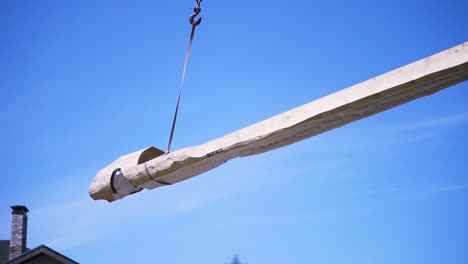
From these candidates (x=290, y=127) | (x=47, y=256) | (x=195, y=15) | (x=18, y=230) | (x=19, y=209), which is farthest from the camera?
(x=19, y=209)

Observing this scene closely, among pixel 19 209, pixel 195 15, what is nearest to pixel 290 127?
pixel 195 15

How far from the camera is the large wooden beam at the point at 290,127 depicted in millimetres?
3135

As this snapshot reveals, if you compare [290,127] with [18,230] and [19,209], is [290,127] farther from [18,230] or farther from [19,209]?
[19,209]

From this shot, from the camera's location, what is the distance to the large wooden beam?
313 centimetres

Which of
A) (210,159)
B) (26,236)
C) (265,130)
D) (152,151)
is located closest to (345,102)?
(265,130)

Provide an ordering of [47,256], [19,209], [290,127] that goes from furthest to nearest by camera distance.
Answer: [19,209]
[47,256]
[290,127]

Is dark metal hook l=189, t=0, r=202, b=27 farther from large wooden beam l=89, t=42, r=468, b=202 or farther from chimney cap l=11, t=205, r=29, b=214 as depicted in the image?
chimney cap l=11, t=205, r=29, b=214

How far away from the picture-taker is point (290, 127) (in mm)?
3475

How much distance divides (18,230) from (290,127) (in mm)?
17428

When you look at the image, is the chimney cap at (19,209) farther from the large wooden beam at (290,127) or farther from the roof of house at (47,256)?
the large wooden beam at (290,127)

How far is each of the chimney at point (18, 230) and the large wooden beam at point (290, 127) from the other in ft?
51.4

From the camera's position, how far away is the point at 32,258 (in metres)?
16.4

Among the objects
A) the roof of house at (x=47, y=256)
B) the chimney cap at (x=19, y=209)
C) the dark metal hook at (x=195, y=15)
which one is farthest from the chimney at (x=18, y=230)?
the dark metal hook at (x=195, y=15)

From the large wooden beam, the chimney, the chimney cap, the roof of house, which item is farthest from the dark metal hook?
the chimney cap
